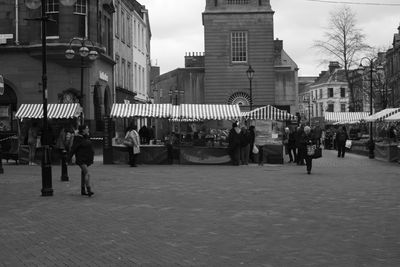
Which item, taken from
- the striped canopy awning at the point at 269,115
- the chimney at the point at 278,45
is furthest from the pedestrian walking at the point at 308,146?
the chimney at the point at 278,45

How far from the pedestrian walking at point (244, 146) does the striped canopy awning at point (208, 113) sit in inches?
82.7

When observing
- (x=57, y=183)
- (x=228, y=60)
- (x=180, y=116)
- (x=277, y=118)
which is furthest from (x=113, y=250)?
(x=228, y=60)

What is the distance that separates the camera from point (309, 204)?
42.0ft

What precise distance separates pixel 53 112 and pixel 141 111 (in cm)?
400

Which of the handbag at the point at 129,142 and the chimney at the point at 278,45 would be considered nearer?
the handbag at the point at 129,142

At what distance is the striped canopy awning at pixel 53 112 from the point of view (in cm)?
2802

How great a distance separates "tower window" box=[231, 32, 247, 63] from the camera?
54.1m

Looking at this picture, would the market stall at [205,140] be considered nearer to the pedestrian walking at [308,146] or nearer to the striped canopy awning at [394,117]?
the pedestrian walking at [308,146]

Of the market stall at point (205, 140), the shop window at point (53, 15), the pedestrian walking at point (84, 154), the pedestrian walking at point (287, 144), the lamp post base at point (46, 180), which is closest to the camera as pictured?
the lamp post base at point (46, 180)

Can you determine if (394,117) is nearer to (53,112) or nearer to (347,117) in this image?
(53,112)

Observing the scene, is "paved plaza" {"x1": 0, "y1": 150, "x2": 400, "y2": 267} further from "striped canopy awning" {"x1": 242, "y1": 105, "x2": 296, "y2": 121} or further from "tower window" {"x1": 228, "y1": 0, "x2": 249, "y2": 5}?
"tower window" {"x1": 228, "y1": 0, "x2": 249, "y2": 5}

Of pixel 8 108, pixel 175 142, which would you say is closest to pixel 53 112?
pixel 175 142

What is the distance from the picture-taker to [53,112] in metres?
28.3

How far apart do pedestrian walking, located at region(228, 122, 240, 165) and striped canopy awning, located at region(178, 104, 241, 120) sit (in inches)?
97.1
